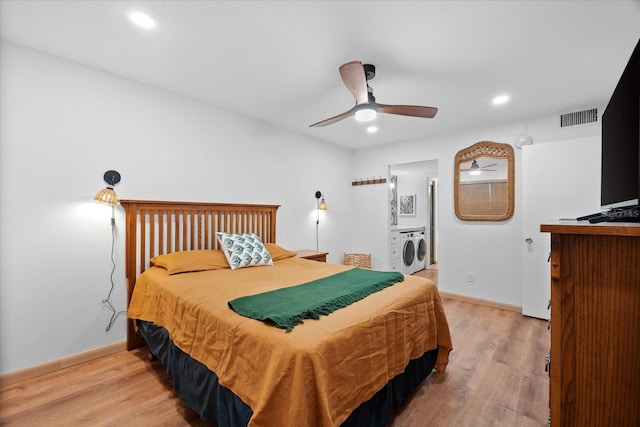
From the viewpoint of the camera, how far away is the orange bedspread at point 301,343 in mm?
1090

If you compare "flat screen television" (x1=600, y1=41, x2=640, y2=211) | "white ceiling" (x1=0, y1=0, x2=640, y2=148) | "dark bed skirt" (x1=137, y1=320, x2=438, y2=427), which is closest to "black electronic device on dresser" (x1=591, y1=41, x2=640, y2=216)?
"flat screen television" (x1=600, y1=41, x2=640, y2=211)

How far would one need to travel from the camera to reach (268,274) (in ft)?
7.90

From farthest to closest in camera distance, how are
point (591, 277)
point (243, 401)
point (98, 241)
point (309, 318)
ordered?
point (98, 241) → point (309, 318) → point (243, 401) → point (591, 277)

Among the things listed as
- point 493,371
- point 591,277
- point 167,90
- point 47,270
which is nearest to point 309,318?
point 591,277

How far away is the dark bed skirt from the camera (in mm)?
1309

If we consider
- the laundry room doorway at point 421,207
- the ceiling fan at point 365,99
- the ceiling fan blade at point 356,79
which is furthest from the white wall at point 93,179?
the laundry room doorway at point 421,207

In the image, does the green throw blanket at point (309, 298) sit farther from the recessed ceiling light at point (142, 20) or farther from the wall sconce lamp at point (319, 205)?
the wall sconce lamp at point (319, 205)

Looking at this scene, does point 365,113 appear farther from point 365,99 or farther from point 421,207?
point 421,207

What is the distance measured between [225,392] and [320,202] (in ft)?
10.7

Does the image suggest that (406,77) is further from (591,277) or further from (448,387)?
(448,387)

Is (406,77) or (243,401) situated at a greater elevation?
(406,77)

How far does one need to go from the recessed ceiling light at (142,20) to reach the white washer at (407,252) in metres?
4.60

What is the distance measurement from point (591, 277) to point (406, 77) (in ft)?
7.05

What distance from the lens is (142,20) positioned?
5.86 ft
